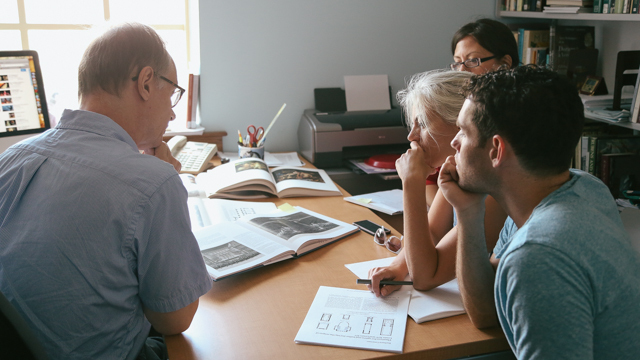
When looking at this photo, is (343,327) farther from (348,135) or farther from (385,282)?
(348,135)

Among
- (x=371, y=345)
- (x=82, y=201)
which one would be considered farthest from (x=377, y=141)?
(x=82, y=201)

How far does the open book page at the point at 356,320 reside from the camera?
1.01 meters

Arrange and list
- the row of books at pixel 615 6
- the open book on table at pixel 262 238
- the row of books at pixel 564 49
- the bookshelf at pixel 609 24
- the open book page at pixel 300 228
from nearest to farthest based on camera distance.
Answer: the open book on table at pixel 262 238
the open book page at pixel 300 228
the row of books at pixel 615 6
the bookshelf at pixel 609 24
the row of books at pixel 564 49

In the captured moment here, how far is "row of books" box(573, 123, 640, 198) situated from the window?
186 centimetres

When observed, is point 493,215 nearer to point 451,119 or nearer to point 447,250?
point 447,250

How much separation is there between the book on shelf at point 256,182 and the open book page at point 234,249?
385mm

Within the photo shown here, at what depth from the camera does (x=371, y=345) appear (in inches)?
39.1

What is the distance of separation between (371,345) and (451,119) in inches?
25.5

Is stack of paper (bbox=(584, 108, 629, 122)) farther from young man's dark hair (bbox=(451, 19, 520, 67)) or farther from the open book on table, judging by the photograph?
the open book on table

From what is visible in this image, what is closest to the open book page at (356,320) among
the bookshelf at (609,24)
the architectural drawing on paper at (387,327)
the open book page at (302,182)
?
the architectural drawing on paper at (387,327)

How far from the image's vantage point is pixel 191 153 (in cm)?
230

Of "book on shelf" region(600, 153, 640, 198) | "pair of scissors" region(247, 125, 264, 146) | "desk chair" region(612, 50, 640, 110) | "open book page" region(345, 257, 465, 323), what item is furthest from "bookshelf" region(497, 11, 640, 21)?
"pair of scissors" region(247, 125, 264, 146)

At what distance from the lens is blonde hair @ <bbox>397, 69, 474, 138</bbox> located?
1.33m

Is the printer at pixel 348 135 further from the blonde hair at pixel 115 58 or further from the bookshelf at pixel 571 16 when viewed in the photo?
the blonde hair at pixel 115 58
